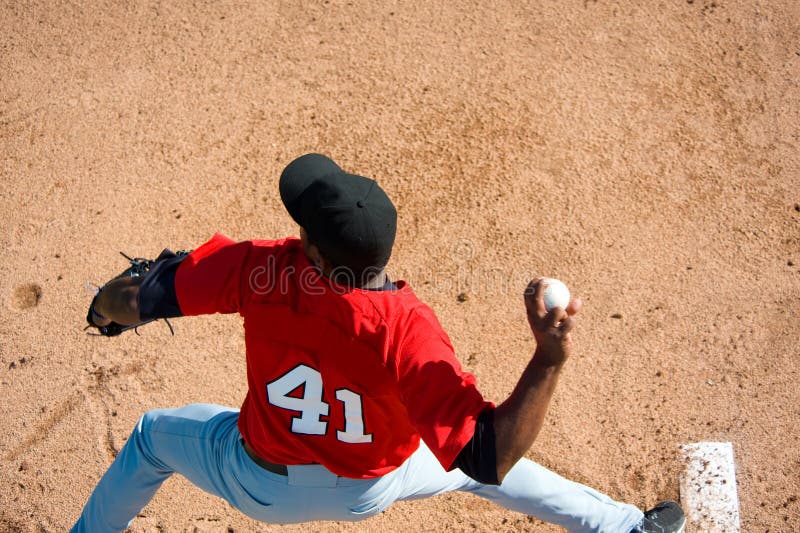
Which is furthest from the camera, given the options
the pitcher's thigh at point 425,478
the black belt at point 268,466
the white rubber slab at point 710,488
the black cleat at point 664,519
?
the white rubber slab at point 710,488

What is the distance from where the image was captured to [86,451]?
11.3 feet

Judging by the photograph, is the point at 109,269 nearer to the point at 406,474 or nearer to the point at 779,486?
the point at 406,474

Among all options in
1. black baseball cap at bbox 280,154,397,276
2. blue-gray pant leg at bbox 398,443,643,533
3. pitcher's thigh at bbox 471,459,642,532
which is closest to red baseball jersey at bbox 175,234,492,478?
black baseball cap at bbox 280,154,397,276

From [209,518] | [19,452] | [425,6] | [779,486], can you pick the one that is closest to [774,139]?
[779,486]

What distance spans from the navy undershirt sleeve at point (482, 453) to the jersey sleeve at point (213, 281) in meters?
0.85

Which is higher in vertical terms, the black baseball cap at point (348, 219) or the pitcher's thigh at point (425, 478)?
the black baseball cap at point (348, 219)

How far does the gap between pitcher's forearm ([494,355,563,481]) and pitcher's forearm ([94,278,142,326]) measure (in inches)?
49.8

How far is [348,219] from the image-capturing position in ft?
6.02

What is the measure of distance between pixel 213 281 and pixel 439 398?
2.71 ft

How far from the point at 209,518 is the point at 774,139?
4.02 meters

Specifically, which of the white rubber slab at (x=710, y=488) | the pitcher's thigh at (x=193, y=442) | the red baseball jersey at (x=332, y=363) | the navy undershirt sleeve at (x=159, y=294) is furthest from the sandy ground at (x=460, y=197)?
the navy undershirt sleeve at (x=159, y=294)

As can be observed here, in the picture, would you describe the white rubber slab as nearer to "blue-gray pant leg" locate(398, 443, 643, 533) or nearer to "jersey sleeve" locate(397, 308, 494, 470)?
"blue-gray pant leg" locate(398, 443, 643, 533)

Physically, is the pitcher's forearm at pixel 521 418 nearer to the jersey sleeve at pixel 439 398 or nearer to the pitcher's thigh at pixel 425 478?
the jersey sleeve at pixel 439 398

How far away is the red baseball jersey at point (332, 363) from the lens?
1820 millimetres
